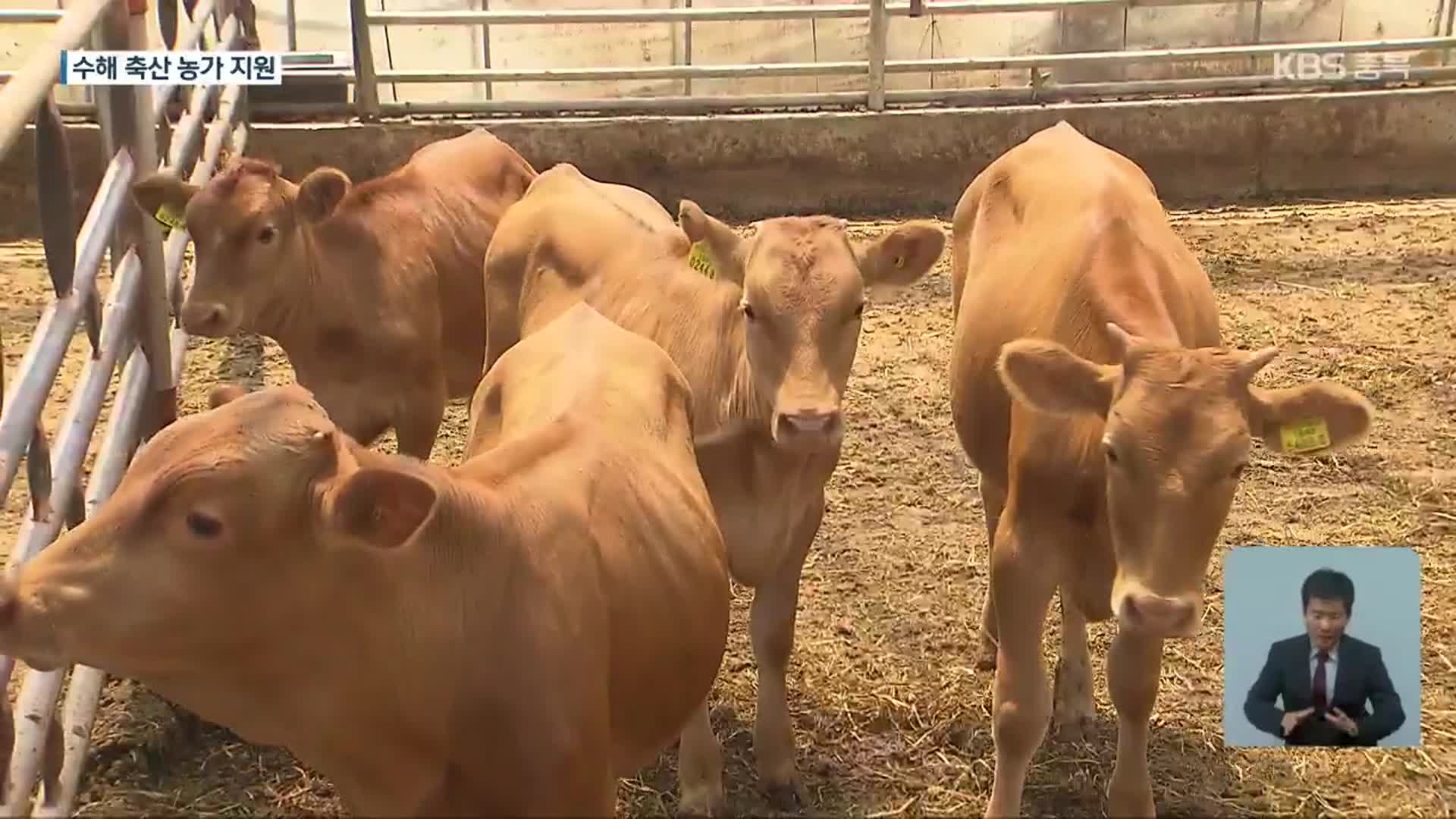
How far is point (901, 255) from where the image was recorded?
3.78 metres

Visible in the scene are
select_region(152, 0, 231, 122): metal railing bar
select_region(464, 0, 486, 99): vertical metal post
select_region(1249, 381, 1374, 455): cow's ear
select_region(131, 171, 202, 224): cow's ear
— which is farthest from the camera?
select_region(464, 0, 486, 99): vertical metal post

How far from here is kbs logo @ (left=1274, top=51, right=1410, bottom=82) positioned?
8.30 m

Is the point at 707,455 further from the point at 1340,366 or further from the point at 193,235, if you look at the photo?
the point at 1340,366

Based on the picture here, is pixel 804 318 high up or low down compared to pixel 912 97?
down

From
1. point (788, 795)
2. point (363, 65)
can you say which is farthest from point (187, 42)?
point (788, 795)

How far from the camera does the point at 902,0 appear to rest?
8.92 meters

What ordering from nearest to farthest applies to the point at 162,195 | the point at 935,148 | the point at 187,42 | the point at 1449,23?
1. the point at 162,195
2. the point at 187,42
3. the point at 935,148
4. the point at 1449,23

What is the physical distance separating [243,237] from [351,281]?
0.35 m

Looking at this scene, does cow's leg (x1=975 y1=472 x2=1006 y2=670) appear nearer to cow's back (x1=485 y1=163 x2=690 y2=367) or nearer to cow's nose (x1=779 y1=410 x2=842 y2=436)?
cow's nose (x1=779 y1=410 x2=842 y2=436)

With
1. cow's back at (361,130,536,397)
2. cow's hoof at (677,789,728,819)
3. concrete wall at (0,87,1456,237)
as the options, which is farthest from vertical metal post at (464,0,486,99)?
cow's hoof at (677,789,728,819)

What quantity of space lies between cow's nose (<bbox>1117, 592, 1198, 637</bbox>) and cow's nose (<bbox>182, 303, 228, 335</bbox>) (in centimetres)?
275

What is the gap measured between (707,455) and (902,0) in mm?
5958

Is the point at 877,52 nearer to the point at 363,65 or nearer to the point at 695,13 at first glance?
the point at 695,13

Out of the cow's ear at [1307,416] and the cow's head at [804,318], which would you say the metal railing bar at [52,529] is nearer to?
the cow's head at [804,318]
